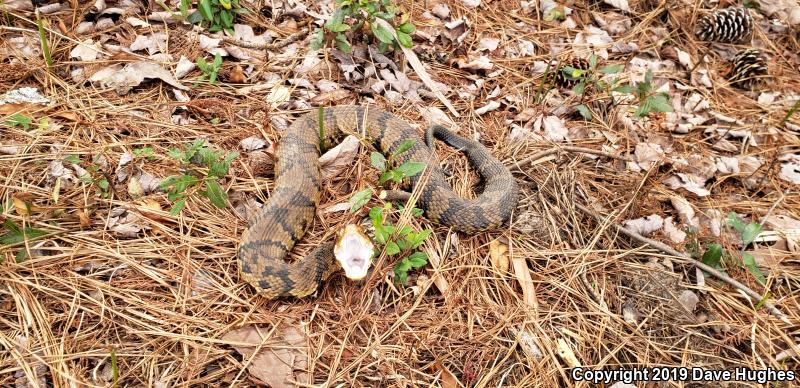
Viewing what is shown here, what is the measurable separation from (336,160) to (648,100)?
288cm

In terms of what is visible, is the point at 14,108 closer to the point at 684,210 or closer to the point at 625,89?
the point at 625,89

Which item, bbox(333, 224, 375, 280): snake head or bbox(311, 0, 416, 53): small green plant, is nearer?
bbox(333, 224, 375, 280): snake head

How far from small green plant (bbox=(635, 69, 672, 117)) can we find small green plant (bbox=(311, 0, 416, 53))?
7.12 feet

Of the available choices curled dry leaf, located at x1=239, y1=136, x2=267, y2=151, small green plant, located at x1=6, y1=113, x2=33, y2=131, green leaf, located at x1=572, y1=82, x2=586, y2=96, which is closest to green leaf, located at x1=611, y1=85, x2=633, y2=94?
green leaf, located at x1=572, y1=82, x2=586, y2=96

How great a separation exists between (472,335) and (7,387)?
2606 mm

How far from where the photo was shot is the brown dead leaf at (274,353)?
9.16ft

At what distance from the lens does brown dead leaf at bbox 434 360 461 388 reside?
9.53 feet

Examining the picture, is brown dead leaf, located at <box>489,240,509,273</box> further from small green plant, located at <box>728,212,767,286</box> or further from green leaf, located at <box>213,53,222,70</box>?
green leaf, located at <box>213,53,222,70</box>

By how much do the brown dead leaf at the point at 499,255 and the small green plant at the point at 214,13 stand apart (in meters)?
3.18

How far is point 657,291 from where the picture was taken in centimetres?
341

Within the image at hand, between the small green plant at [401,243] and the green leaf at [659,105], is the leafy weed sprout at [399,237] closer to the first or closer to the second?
the small green plant at [401,243]

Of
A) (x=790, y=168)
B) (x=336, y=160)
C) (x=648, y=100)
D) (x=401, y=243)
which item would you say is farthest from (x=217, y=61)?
(x=790, y=168)

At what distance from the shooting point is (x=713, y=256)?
3471 mm

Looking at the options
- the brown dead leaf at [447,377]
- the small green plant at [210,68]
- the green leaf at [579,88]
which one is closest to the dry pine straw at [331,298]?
the brown dead leaf at [447,377]
